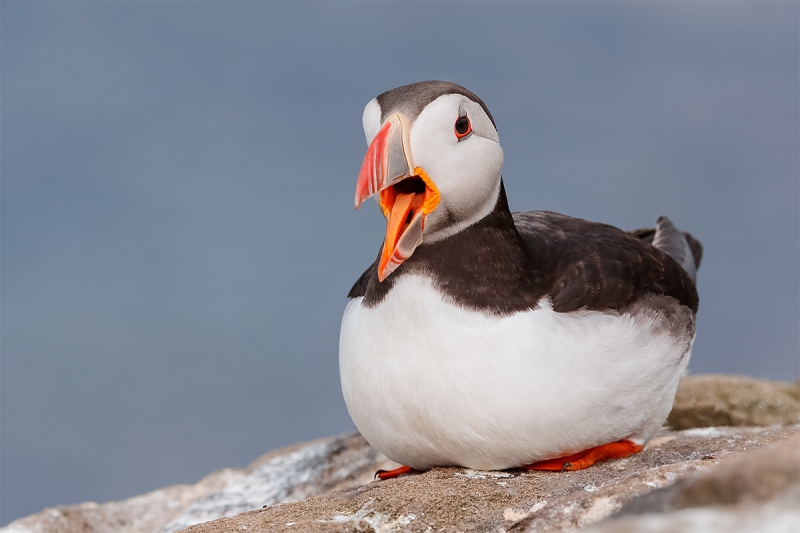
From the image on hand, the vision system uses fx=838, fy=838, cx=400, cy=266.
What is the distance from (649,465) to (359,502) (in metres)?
1.81

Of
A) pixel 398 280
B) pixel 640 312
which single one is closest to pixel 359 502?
pixel 398 280

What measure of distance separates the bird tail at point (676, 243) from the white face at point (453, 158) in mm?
2897

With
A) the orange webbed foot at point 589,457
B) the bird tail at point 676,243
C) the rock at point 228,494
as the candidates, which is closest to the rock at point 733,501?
the orange webbed foot at point 589,457

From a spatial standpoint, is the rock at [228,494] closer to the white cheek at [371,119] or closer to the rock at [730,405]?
the rock at [730,405]

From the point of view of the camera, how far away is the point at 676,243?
7.12 metres

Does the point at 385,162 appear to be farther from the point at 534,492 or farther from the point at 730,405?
the point at 730,405

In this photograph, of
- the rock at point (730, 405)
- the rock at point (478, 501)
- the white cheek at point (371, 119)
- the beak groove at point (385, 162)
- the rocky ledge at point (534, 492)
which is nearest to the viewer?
the rocky ledge at point (534, 492)

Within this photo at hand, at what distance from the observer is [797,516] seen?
6.60ft

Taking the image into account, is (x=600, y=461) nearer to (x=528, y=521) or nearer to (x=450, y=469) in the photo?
(x=450, y=469)

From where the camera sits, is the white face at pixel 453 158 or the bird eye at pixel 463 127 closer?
the white face at pixel 453 158

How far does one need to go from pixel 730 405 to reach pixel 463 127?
5348 mm

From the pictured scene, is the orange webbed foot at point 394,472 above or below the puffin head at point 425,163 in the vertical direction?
below

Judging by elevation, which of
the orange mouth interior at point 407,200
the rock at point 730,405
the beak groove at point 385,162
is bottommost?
the rock at point 730,405

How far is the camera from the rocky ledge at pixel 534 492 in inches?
87.8
